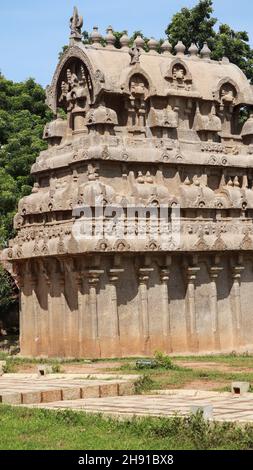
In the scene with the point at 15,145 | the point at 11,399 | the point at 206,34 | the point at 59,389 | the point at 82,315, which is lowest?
the point at 11,399

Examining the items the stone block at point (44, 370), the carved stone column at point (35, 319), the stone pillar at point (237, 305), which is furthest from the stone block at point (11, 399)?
the stone pillar at point (237, 305)

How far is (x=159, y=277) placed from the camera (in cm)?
3081

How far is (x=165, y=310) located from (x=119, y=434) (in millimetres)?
16939

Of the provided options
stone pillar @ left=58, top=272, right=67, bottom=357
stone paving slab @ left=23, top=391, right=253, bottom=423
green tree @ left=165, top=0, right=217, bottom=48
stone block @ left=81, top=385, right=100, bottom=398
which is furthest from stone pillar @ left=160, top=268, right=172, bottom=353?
green tree @ left=165, top=0, right=217, bottom=48

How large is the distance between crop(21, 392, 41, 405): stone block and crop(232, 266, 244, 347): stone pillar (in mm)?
15182

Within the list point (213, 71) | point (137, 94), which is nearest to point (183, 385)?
point (137, 94)

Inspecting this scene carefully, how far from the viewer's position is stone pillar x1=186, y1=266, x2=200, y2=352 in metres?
31.2

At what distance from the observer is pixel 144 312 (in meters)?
30.1

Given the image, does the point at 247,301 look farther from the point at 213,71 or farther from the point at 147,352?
the point at 213,71

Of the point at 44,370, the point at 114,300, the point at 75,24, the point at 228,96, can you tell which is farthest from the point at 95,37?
the point at 44,370

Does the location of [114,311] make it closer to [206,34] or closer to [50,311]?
[50,311]

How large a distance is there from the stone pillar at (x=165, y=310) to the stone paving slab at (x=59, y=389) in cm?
889

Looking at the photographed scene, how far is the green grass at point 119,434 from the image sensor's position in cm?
1284
